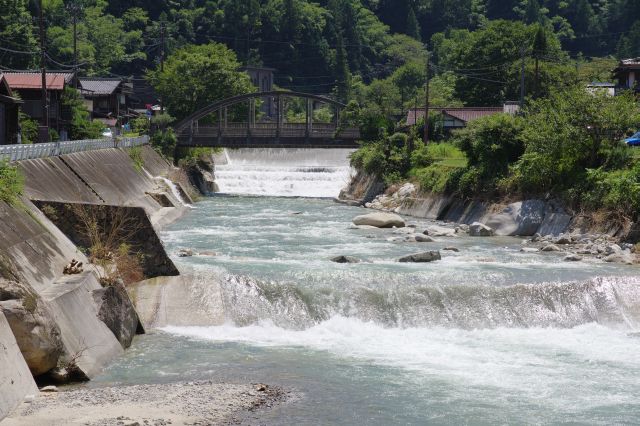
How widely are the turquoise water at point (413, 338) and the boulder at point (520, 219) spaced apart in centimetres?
586

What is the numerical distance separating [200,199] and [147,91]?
60.8 meters

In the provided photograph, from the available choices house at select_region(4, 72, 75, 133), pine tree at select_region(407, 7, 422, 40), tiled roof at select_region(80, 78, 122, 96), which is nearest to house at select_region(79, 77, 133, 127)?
tiled roof at select_region(80, 78, 122, 96)

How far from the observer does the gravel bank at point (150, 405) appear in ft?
56.6

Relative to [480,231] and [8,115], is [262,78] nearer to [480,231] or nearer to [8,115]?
[8,115]

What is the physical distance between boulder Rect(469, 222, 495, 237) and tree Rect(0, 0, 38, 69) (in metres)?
59.8

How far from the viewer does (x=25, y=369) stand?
18.7m

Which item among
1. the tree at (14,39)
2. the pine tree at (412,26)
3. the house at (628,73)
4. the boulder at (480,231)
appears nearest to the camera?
the boulder at (480,231)

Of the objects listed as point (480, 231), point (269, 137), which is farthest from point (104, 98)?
point (480, 231)

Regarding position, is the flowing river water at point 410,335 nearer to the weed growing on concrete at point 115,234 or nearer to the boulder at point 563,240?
the boulder at point 563,240

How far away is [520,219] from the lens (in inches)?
1809

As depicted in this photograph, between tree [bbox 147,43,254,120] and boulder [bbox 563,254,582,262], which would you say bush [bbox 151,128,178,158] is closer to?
tree [bbox 147,43,254,120]

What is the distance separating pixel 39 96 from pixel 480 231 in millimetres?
36383

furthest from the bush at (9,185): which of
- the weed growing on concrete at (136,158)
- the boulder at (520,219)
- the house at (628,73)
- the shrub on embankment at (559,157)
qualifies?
the house at (628,73)

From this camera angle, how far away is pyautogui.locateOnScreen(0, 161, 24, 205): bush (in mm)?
25938
